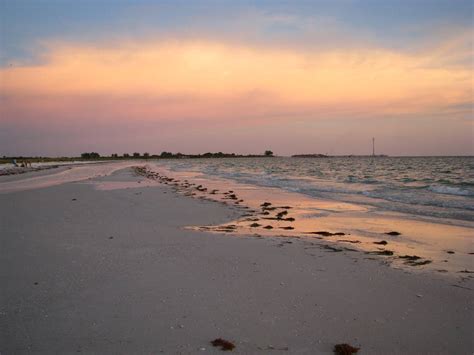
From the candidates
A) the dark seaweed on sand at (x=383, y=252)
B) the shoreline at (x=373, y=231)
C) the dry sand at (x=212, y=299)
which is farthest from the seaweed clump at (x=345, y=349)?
the dark seaweed on sand at (x=383, y=252)

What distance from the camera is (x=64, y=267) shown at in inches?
220

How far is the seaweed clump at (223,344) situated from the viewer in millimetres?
3402

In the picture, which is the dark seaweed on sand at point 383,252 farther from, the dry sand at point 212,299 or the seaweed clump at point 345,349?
the seaweed clump at point 345,349

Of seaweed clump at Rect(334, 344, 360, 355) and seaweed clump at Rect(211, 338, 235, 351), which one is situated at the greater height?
seaweed clump at Rect(211, 338, 235, 351)

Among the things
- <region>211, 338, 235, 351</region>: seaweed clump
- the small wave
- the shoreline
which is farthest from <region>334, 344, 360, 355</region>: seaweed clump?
the small wave

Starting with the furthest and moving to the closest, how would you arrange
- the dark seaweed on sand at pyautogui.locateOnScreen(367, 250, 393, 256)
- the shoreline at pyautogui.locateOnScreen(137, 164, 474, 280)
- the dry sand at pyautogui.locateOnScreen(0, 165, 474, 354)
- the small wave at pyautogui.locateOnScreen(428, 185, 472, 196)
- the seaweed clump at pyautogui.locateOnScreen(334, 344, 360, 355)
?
the small wave at pyautogui.locateOnScreen(428, 185, 472, 196)
the dark seaweed on sand at pyautogui.locateOnScreen(367, 250, 393, 256)
the shoreline at pyautogui.locateOnScreen(137, 164, 474, 280)
the dry sand at pyautogui.locateOnScreen(0, 165, 474, 354)
the seaweed clump at pyautogui.locateOnScreen(334, 344, 360, 355)

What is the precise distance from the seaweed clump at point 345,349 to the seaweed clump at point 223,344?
972 mm

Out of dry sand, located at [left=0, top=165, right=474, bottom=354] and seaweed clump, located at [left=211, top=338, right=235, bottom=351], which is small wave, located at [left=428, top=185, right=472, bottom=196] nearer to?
dry sand, located at [left=0, top=165, right=474, bottom=354]

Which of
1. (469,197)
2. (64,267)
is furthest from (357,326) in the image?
(469,197)

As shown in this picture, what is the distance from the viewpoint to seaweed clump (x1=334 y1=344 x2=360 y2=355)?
337cm

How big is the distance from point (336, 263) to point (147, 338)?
11.9ft

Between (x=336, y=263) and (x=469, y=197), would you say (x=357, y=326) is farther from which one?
(x=469, y=197)

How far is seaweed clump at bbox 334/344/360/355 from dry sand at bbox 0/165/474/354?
64 millimetres

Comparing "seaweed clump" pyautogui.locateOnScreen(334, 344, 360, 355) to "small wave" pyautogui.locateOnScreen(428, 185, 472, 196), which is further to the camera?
"small wave" pyautogui.locateOnScreen(428, 185, 472, 196)
